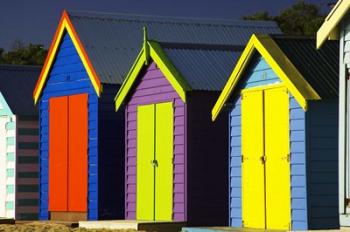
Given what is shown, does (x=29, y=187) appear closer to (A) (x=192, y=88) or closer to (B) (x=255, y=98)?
(A) (x=192, y=88)

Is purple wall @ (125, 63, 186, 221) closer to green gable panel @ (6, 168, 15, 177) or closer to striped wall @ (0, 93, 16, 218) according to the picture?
striped wall @ (0, 93, 16, 218)

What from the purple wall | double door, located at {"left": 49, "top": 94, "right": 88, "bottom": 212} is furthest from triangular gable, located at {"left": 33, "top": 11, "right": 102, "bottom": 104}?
the purple wall

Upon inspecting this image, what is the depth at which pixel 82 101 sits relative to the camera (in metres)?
26.6

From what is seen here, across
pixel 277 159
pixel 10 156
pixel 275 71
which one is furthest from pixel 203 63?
pixel 10 156

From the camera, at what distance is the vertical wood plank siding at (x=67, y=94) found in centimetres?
2602

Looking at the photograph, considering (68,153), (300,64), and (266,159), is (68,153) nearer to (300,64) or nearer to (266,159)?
(266,159)

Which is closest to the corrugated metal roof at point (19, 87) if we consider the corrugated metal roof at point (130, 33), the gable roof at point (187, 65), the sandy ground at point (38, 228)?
the corrugated metal roof at point (130, 33)

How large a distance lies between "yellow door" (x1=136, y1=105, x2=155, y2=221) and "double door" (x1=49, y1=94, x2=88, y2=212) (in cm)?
239

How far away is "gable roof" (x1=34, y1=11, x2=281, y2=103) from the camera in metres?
26.2

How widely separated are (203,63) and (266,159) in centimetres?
400

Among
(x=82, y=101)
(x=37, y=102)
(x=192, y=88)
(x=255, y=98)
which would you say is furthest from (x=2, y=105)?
(x=255, y=98)

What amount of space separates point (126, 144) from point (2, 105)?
6811 millimetres

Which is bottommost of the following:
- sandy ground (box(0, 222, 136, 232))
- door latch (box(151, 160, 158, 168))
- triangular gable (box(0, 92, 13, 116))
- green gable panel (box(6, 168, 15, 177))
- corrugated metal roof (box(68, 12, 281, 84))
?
sandy ground (box(0, 222, 136, 232))

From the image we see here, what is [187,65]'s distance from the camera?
23.6 m
